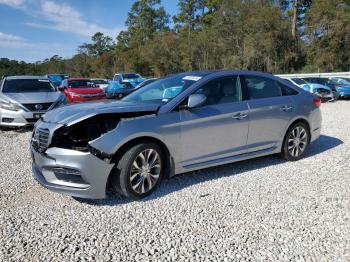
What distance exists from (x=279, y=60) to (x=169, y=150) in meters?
38.5

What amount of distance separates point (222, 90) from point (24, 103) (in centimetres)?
631

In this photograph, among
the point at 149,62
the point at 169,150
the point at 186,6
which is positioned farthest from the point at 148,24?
the point at 169,150

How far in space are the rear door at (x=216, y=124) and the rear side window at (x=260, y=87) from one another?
21 cm

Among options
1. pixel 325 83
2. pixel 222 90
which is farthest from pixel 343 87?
pixel 222 90

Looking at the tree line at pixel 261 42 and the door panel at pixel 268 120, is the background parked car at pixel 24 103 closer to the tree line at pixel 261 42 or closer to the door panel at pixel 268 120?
the door panel at pixel 268 120

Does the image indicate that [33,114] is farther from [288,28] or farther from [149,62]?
[149,62]

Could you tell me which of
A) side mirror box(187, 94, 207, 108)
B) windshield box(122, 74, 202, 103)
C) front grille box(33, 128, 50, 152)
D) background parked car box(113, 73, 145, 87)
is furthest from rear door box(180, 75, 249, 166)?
background parked car box(113, 73, 145, 87)

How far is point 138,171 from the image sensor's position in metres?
4.23

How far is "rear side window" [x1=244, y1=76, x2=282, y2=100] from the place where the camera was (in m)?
5.42

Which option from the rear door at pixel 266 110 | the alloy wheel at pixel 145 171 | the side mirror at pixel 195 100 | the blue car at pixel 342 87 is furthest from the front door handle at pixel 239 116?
the blue car at pixel 342 87

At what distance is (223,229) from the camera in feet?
11.6

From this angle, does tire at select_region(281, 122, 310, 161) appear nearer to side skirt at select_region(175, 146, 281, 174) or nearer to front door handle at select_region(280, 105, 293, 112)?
side skirt at select_region(175, 146, 281, 174)

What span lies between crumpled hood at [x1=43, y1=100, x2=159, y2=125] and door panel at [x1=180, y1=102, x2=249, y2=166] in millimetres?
557

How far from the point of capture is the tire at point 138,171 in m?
4.09
